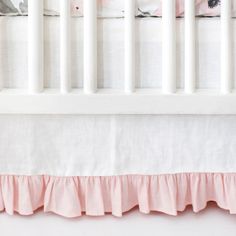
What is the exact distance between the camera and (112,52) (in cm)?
94

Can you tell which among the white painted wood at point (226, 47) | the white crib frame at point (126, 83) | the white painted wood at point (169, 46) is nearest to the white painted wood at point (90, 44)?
the white crib frame at point (126, 83)

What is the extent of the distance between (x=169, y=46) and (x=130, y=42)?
0.08 meters

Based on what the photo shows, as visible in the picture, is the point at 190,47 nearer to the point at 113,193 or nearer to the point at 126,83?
the point at 126,83

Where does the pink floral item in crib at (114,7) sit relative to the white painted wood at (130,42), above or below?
above

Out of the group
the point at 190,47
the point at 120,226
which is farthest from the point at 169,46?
the point at 120,226

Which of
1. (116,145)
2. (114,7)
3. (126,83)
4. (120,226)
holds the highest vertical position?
(114,7)

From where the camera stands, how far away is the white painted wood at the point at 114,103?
2.97 feet

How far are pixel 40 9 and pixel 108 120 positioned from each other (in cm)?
26

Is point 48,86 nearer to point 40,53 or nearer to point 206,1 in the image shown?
point 40,53

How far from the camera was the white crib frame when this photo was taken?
89 centimetres

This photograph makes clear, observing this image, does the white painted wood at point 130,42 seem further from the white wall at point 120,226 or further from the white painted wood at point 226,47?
the white wall at point 120,226

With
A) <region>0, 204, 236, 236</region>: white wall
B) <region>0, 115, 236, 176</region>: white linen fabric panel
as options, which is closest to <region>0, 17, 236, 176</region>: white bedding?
<region>0, 115, 236, 176</region>: white linen fabric panel

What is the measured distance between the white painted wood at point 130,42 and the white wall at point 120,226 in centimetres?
30

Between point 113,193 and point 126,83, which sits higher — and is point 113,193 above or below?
below
